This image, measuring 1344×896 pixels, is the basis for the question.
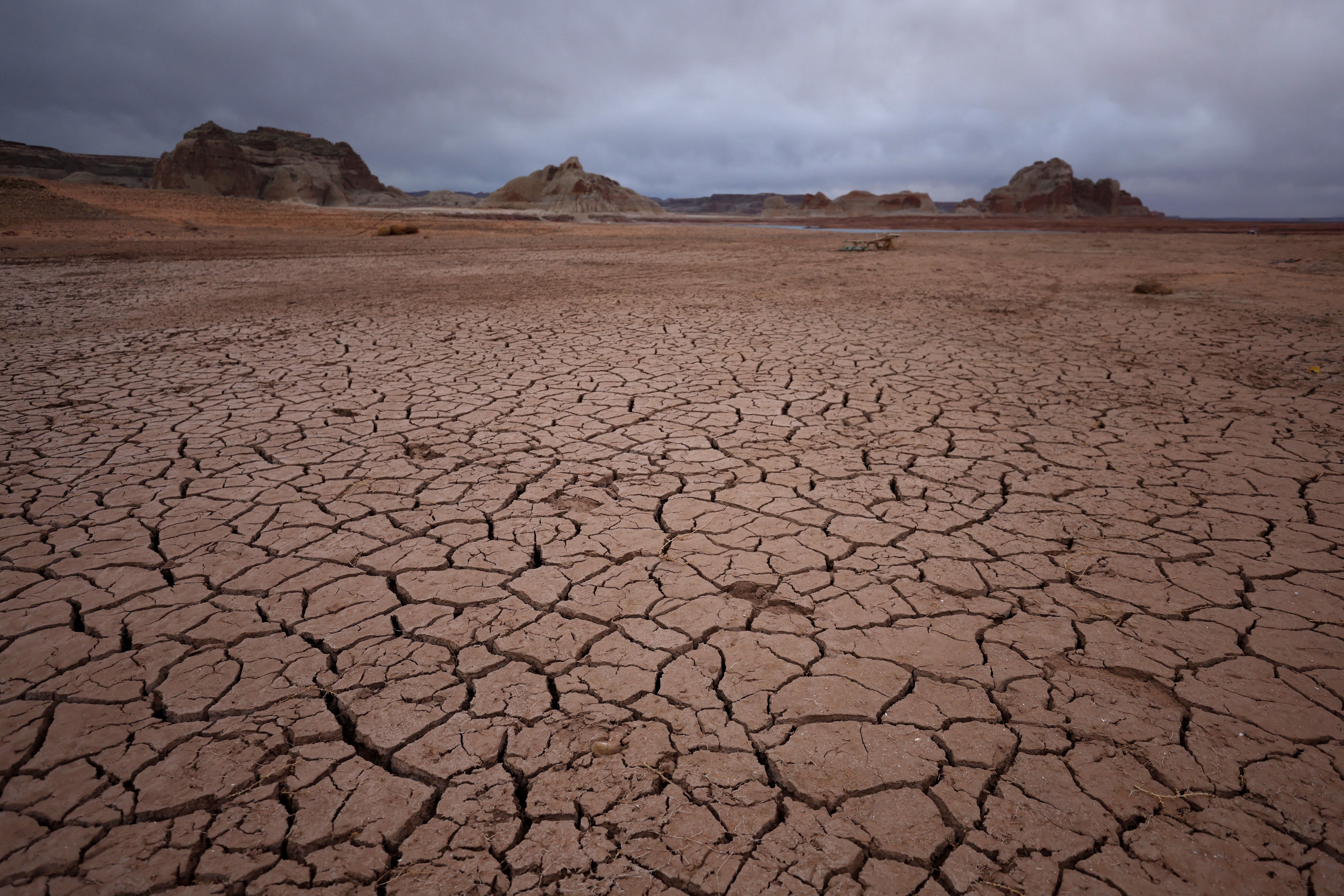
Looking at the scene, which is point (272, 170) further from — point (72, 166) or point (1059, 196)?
point (1059, 196)

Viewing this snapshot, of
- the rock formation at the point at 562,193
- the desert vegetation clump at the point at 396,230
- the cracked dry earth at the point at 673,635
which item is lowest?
the cracked dry earth at the point at 673,635

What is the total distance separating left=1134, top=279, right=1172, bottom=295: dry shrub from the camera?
800 centimetres

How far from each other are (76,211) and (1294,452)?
2377cm

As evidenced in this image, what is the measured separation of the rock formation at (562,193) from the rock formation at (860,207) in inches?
931

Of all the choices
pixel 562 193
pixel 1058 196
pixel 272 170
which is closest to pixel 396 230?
pixel 562 193

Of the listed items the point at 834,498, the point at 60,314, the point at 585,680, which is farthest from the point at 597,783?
the point at 60,314

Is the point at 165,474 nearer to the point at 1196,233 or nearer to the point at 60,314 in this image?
the point at 60,314

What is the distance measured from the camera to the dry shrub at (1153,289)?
26.2 feet

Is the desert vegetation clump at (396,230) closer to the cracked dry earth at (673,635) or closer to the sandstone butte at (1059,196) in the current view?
the cracked dry earth at (673,635)

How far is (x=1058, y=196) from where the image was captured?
59594 millimetres

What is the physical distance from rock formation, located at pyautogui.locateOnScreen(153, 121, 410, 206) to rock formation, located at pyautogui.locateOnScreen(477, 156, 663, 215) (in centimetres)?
1167

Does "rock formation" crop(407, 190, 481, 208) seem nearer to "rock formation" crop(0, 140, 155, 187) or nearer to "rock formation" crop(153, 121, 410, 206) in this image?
"rock formation" crop(153, 121, 410, 206)

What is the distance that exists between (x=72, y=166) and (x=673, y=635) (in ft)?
296

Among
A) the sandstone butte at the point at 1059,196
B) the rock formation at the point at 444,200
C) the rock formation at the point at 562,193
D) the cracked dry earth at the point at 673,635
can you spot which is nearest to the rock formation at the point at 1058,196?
the sandstone butte at the point at 1059,196
